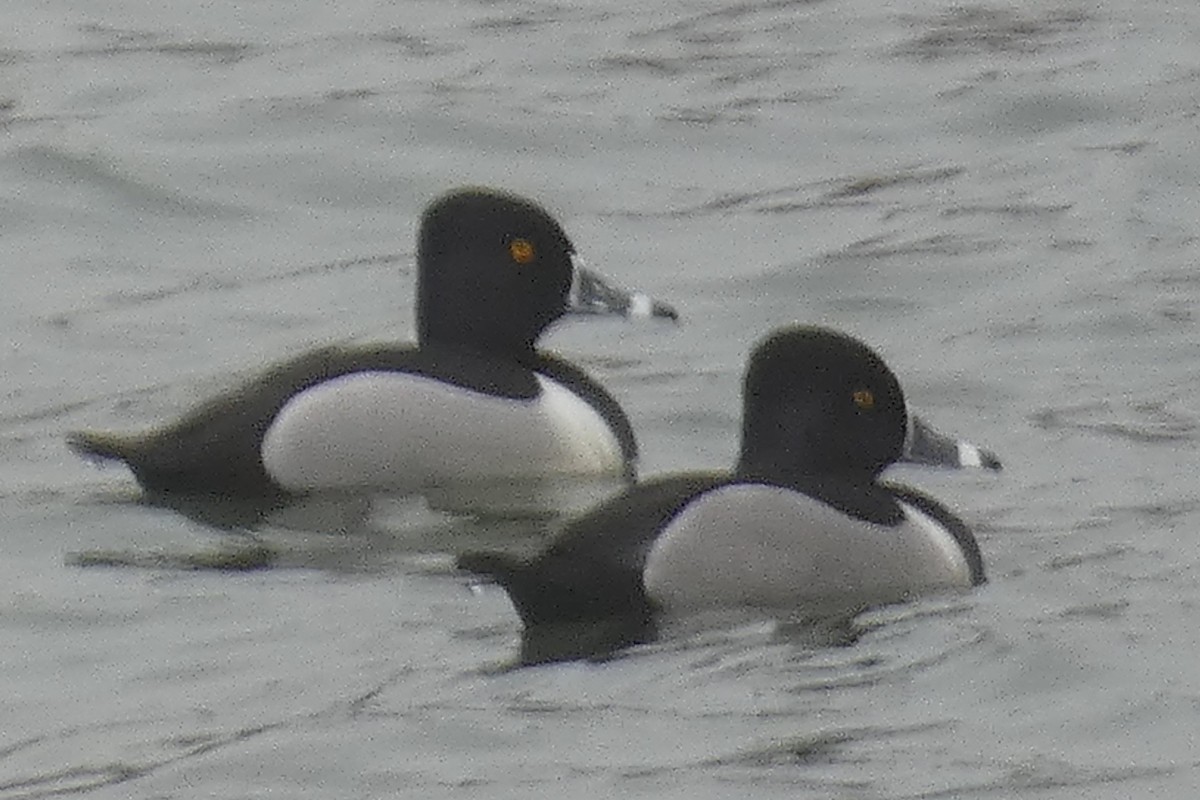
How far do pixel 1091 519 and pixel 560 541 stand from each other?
1.86 m

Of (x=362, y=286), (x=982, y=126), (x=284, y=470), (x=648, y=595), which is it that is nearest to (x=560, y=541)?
(x=648, y=595)

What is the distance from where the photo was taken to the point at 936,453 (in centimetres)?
1009

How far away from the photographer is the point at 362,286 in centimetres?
1376

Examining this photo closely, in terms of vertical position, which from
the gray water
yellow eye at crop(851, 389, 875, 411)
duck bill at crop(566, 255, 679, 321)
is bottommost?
the gray water

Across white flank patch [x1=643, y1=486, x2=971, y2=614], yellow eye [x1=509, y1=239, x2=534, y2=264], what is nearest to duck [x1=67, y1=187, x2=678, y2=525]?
yellow eye [x1=509, y1=239, x2=534, y2=264]

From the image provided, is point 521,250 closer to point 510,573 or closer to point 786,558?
point 786,558

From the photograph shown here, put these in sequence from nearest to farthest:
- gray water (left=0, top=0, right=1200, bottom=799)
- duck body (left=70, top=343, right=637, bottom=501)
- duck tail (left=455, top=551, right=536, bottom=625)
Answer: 1. gray water (left=0, top=0, right=1200, bottom=799)
2. duck tail (left=455, top=551, right=536, bottom=625)
3. duck body (left=70, top=343, right=637, bottom=501)

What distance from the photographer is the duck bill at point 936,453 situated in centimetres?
1004

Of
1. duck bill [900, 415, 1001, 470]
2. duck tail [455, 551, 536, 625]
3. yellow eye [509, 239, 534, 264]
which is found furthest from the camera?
yellow eye [509, 239, 534, 264]

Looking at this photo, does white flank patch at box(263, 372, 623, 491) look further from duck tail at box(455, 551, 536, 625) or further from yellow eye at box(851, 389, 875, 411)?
duck tail at box(455, 551, 536, 625)

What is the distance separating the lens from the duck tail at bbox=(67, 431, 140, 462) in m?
10.7

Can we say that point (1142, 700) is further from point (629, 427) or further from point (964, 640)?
point (629, 427)

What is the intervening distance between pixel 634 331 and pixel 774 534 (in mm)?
3621

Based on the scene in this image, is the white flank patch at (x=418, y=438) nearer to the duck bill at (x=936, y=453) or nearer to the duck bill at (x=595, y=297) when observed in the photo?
the duck bill at (x=595, y=297)
